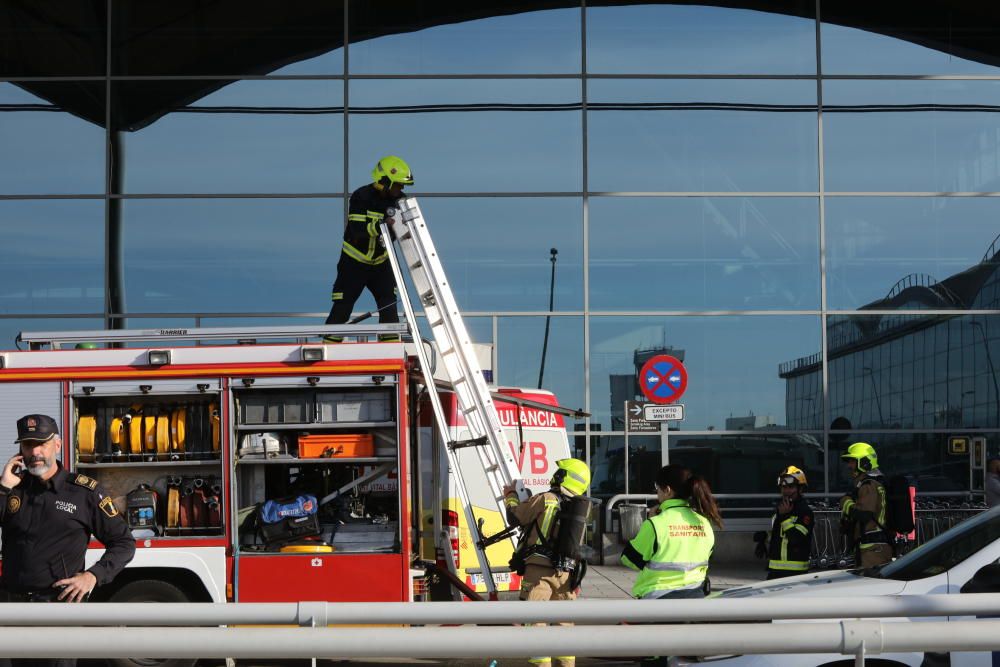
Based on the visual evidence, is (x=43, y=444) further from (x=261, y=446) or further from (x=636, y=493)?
(x=636, y=493)

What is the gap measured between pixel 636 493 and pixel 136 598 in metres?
8.76

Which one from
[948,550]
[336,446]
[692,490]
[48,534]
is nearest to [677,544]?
[692,490]

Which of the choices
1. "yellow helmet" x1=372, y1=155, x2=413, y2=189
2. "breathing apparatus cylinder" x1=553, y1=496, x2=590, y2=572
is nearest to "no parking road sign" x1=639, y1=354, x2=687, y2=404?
"yellow helmet" x1=372, y1=155, x2=413, y2=189

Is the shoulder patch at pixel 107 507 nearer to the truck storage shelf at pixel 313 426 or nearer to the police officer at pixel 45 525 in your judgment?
the police officer at pixel 45 525

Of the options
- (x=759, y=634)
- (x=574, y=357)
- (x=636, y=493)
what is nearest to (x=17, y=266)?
(x=574, y=357)

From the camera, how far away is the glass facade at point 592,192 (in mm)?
16484

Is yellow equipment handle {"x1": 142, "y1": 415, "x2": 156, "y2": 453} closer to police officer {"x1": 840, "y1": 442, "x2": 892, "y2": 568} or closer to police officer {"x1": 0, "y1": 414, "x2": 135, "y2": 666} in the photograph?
police officer {"x1": 0, "y1": 414, "x2": 135, "y2": 666}

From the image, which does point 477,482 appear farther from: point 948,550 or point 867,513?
point 948,550

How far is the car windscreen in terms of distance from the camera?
6078mm

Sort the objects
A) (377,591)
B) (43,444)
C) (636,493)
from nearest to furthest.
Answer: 1. (43,444)
2. (377,591)
3. (636,493)

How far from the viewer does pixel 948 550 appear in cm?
625

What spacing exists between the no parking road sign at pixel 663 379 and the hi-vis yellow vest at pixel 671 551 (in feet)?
22.8

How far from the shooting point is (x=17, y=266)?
16.4 m

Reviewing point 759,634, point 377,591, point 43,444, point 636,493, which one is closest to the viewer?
point 759,634
